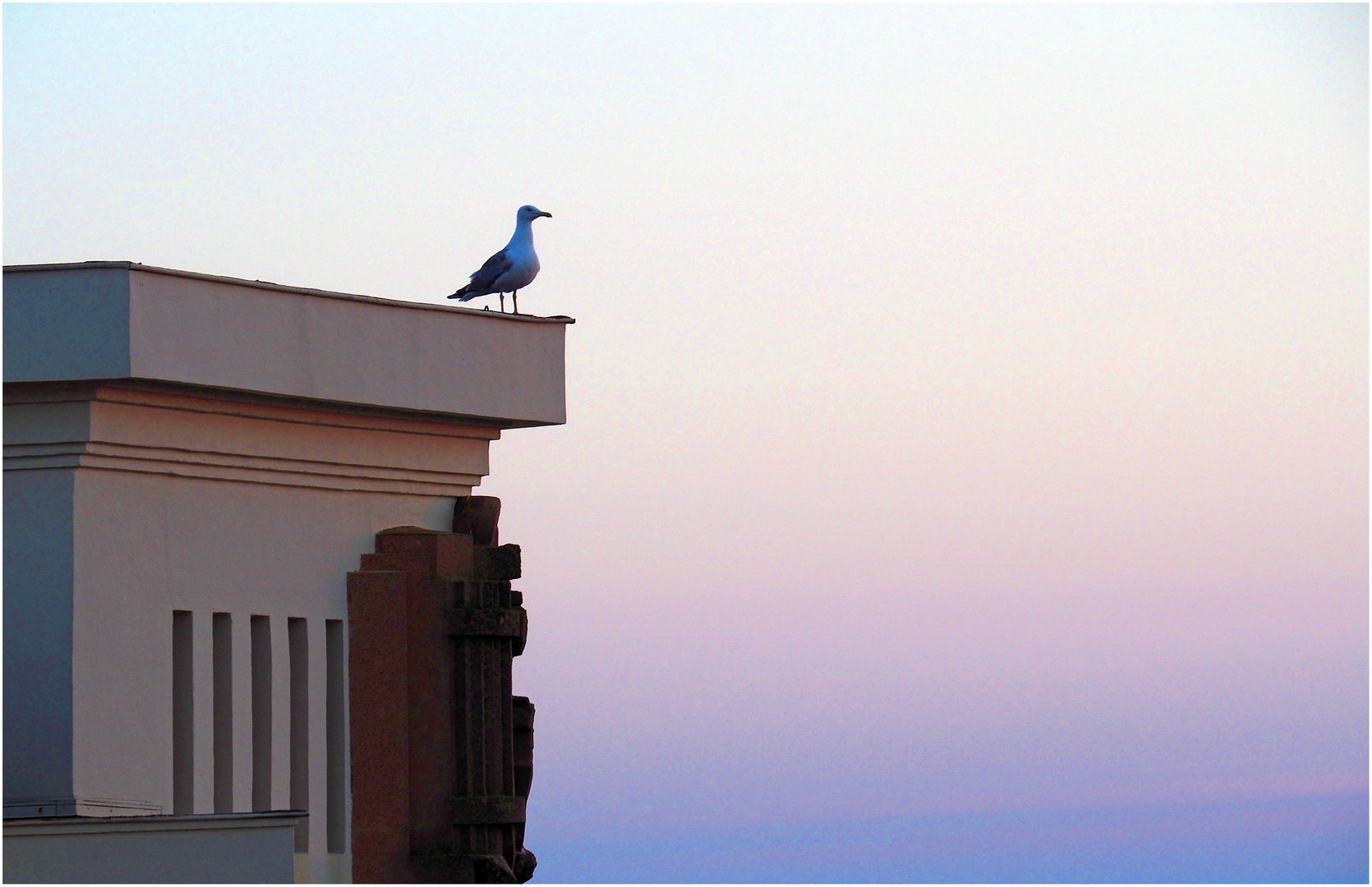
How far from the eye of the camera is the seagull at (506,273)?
18875 millimetres

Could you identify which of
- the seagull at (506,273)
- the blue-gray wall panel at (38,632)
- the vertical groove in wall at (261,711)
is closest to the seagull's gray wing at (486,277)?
the seagull at (506,273)

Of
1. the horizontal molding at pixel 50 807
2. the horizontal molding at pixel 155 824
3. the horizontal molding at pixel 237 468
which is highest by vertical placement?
the horizontal molding at pixel 237 468

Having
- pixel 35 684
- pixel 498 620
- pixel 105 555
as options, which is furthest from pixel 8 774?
pixel 498 620

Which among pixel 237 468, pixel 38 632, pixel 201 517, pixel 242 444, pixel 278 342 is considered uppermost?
pixel 278 342

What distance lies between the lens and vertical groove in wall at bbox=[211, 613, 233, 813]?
15.8 metres

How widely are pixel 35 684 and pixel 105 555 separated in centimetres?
97

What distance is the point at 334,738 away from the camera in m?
16.4

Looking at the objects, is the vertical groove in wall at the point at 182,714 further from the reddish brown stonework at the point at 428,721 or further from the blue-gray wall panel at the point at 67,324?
the blue-gray wall panel at the point at 67,324

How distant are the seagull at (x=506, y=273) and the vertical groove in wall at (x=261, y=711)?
391 cm

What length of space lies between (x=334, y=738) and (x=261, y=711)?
1.96 ft

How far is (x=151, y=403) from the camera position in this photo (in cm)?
1535

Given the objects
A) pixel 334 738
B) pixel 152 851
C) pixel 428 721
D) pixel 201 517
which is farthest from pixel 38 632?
pixel 428 721

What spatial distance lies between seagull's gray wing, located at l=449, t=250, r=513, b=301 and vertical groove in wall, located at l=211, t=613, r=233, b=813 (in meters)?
4.25

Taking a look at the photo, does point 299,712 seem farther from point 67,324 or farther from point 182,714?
point 67,324
